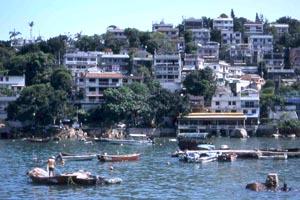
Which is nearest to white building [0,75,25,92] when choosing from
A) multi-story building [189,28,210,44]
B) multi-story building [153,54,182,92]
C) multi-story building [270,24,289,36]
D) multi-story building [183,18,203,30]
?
multi-story building [153,54,182,92]

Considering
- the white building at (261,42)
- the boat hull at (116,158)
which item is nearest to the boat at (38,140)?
the boat hull at (116,158)

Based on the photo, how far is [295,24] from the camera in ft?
445

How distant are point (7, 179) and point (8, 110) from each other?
152ft

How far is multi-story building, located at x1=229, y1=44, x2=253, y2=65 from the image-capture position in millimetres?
117562

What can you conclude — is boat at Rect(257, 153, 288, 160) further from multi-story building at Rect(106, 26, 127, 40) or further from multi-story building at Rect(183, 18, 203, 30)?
multi-story building at Rect(183, 18, 203, 30)

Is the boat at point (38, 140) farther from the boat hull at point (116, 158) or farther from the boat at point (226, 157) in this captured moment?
the boat at point (226, 157)

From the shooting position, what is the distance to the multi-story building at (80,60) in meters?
102

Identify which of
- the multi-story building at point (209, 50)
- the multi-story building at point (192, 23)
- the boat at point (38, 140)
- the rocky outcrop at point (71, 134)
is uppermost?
the multi-story building at point (192, 23)

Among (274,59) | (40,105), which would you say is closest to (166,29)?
(274,59)

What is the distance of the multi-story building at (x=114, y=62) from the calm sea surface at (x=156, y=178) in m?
40.9

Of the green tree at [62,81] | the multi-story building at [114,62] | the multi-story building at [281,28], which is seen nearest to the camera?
the green tree at [62,81]

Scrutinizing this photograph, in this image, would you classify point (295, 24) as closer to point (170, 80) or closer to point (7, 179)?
point (170, 80)

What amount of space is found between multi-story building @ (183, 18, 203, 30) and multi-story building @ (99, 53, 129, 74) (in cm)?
2939

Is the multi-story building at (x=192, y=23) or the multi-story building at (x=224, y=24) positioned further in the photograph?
the multi-story building at (x=224, y=24)
